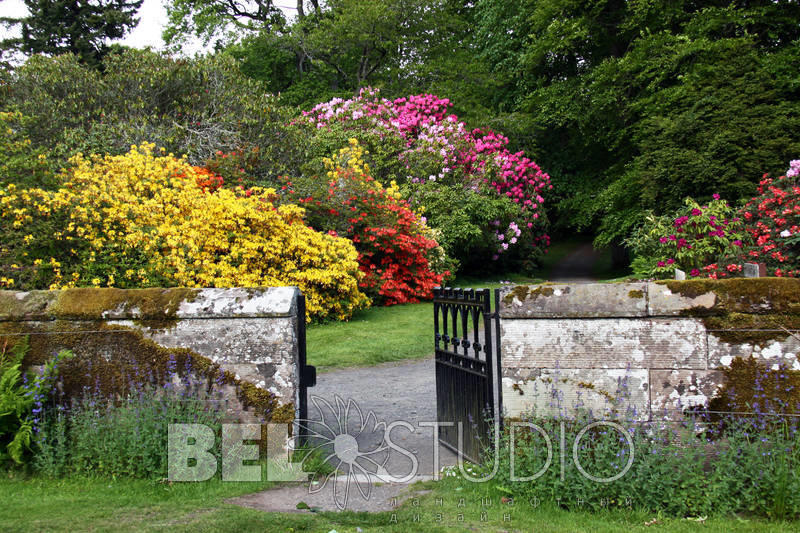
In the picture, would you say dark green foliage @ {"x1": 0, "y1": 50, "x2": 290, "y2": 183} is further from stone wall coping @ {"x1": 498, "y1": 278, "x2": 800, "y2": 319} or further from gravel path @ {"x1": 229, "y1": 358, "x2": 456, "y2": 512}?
stone wall coping @ {"x1": 498, "y1": 278, "x2": 800, "y2": 319}

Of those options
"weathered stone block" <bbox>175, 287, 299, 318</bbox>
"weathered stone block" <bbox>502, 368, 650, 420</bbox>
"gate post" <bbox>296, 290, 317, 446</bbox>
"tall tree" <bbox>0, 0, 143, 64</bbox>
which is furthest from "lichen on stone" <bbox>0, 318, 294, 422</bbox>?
"tall tree" <bbox>0, 0, 143, 64</bbox>

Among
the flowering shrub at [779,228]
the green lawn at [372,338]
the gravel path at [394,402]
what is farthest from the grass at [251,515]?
the flowering shrub at [779,228]

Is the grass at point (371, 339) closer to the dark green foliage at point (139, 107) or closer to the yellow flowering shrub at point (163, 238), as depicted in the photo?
the yellow flowering shrub at point (163, 238)

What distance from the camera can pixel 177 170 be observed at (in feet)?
39.5

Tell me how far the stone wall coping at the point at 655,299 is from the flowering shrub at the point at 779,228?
6.30 metres

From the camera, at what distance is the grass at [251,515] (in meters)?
3.69

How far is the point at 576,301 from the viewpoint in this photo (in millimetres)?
4480

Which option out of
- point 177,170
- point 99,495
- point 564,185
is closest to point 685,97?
point 564,185

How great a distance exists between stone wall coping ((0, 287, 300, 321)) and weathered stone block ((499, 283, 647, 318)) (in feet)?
5.61

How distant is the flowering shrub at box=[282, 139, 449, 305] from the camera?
14156 mm

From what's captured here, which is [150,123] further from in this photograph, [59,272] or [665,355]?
[665,355]

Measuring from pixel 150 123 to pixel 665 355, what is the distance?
1386cm

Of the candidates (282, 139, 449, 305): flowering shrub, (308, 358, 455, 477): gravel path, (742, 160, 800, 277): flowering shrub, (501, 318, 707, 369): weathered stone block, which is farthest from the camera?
(282, 139, 449, 305): flowering shrub

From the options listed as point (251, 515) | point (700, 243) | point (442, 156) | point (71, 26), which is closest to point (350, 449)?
point (251, 515)
